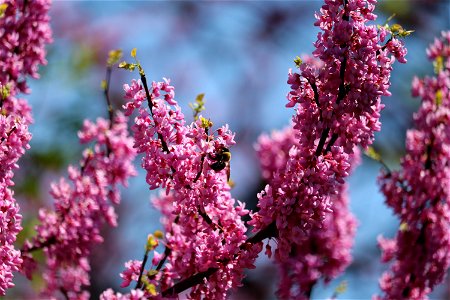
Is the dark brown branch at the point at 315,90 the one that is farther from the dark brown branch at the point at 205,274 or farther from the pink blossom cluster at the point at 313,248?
the pink blossom cluster at the point at 313,248

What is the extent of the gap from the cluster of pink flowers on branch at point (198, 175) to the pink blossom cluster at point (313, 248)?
0.77 m

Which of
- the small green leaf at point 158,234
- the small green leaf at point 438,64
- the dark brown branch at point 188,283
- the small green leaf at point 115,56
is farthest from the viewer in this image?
the small green leaf at point 438,64

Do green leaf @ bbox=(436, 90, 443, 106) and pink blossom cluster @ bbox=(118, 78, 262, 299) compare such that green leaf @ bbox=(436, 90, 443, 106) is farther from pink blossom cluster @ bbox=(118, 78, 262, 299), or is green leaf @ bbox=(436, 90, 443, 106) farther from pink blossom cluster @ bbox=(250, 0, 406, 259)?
pink blossom cluster @ bbox=(118, 78, 262, 299)

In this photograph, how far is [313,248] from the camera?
400 centimetres

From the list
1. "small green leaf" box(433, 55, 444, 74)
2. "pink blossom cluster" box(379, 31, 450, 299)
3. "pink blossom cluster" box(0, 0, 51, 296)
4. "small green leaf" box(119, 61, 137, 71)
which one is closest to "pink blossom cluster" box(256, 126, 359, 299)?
"pink blossom cluster" box(379, 31, 450, 299)

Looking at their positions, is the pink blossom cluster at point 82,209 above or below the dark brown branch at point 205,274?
above

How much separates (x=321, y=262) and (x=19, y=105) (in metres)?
1.79

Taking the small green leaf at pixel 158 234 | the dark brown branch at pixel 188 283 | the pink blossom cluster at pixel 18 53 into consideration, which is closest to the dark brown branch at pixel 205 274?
the dark brown branch at pixel 188 283

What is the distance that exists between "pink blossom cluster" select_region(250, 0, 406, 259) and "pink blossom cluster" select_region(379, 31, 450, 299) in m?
1.03

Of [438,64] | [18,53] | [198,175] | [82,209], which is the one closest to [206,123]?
[198,175]

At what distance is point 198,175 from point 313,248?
1429 mm

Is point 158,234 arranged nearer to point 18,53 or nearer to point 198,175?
point 198,175

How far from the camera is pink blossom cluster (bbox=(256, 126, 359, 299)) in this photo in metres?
3.77

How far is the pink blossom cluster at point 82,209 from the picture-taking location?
350 centimetres
